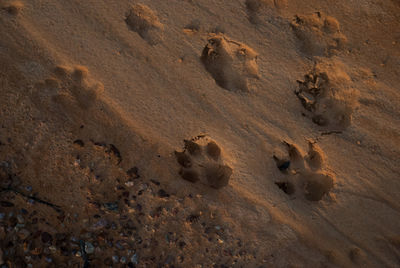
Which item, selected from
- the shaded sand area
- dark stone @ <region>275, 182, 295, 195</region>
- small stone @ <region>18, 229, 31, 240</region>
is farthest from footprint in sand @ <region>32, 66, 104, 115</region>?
dark stone @ <region>275, 182, 295, 195</region>

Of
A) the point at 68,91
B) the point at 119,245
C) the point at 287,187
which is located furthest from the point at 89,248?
the point at 287,187

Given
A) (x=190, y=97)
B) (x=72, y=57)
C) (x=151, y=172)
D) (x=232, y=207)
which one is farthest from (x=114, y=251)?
(x=72, y=57)

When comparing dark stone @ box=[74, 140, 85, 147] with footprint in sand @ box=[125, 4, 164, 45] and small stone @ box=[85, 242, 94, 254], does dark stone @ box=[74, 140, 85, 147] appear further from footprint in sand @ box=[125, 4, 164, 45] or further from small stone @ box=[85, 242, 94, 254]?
footprint in sand @ box=[125, 4, 164, 45]

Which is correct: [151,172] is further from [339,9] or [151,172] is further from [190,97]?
[339,9]

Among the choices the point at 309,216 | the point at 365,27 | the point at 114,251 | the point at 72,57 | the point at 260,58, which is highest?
the point at 365,27

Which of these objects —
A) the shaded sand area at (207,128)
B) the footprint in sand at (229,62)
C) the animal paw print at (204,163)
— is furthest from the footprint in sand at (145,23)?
the animal paw print at (204,163)

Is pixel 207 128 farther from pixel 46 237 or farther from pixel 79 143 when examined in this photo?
pixel 46 237
